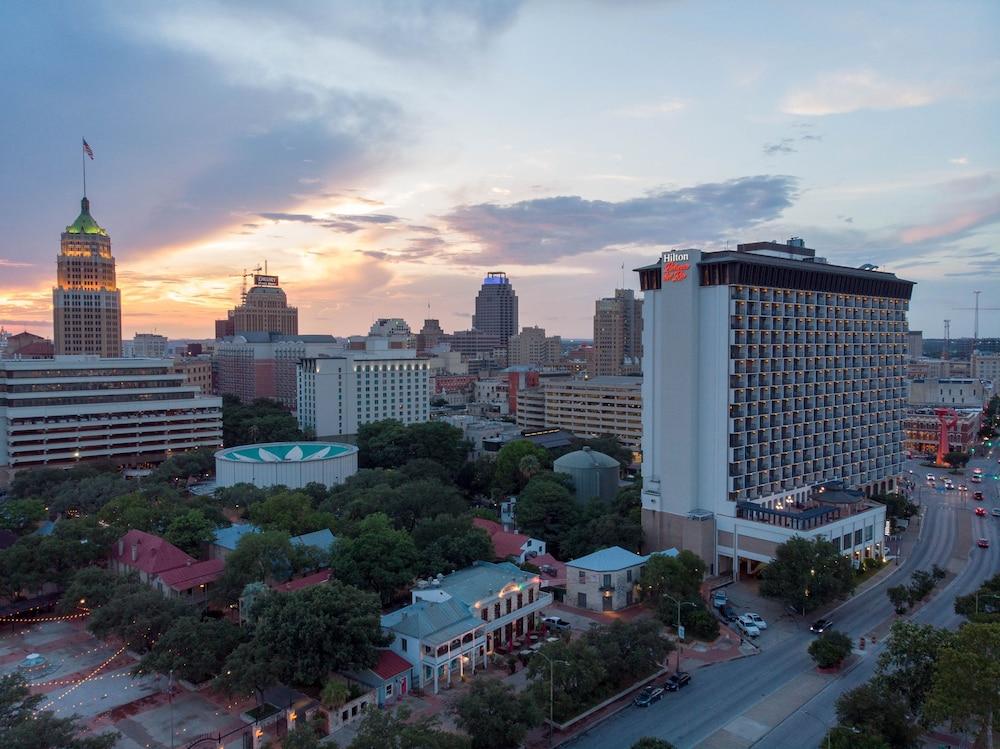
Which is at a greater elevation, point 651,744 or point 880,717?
point 880,717

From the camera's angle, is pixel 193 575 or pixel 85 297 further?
pixel 85 297

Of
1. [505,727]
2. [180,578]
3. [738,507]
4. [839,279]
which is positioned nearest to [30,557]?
[180,578]

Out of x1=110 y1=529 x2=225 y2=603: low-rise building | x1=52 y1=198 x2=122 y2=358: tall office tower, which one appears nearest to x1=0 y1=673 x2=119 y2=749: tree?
x1=110 y1=529 x2=225 y2=603: low-rise building

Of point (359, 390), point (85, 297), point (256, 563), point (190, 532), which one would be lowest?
point (190, 532)

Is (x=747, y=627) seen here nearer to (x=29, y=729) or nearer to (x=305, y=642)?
(x=305, y=642)

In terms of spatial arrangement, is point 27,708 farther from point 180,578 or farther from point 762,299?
point 762,299

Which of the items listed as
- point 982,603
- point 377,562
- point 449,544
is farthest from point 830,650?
point 377,562

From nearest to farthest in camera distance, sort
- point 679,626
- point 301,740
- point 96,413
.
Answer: point 301,740 < point 679,626 < point 96,413
